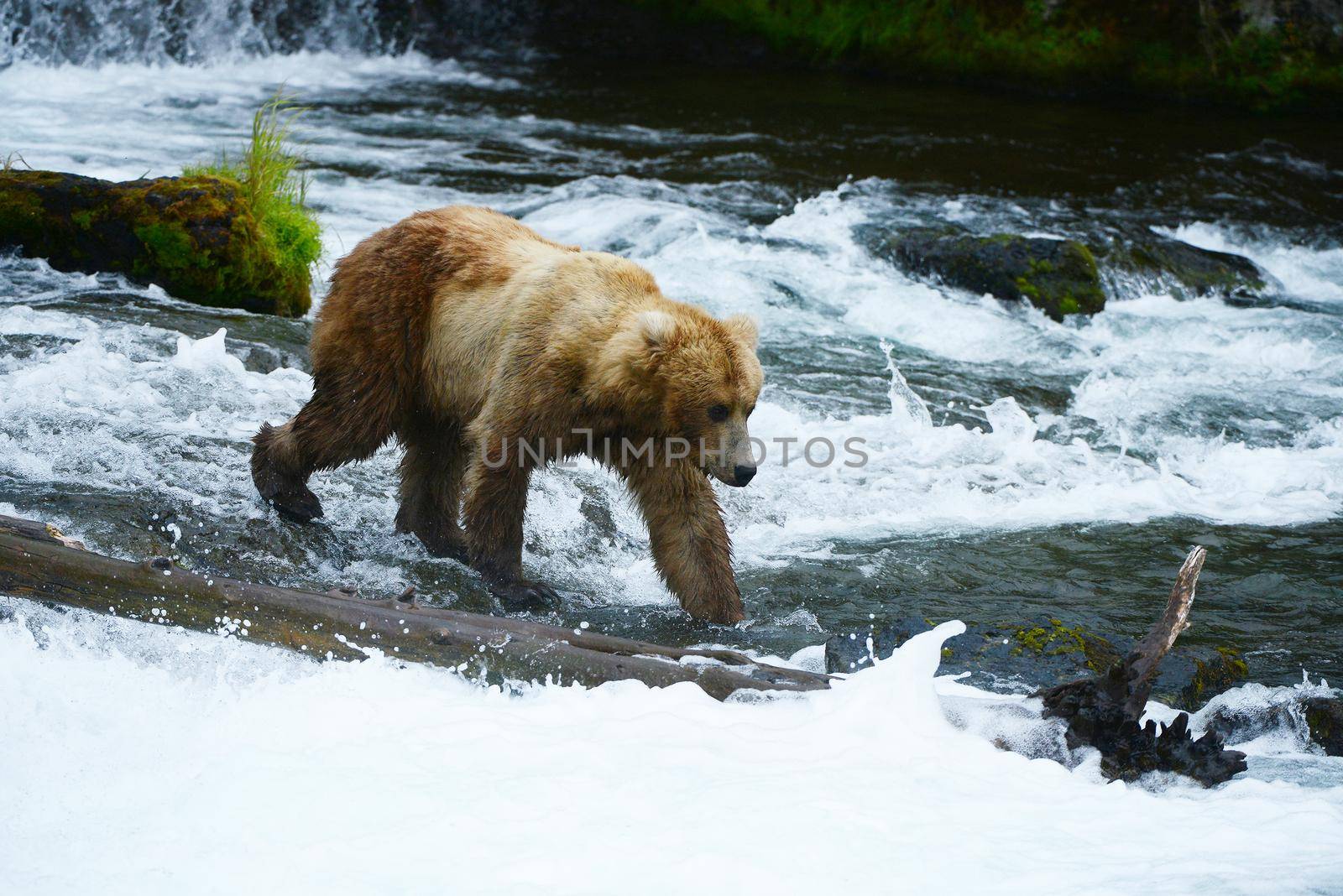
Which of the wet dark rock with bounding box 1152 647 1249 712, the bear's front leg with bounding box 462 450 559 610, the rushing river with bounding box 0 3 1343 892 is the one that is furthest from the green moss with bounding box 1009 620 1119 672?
the bear's front leg with bounding box 462 450 559 610

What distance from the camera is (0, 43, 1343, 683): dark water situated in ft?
19.0

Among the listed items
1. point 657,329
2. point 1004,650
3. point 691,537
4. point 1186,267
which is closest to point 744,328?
point 657,329

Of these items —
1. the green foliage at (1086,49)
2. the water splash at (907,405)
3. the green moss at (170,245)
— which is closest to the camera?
the green moss at (170,245)

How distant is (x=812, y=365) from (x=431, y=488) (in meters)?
3.88

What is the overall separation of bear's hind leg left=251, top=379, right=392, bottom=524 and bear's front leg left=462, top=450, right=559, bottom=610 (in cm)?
61

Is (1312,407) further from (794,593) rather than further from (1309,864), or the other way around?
(1309,864)

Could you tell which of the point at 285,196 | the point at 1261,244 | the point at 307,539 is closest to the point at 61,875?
the point at 307,539

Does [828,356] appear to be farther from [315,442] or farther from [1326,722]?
[1326,722]

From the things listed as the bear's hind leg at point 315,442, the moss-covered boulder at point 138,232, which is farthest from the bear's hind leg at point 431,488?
the moss-covered boulder at point 138,232

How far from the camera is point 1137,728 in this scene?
13.4 feet

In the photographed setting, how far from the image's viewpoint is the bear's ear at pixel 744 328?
5246 mm

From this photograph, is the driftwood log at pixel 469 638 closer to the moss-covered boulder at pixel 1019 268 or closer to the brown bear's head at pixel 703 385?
the brown bear's head at pixel 703 385

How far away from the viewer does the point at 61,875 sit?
10.5 ft

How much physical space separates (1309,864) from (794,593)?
2.68 m
